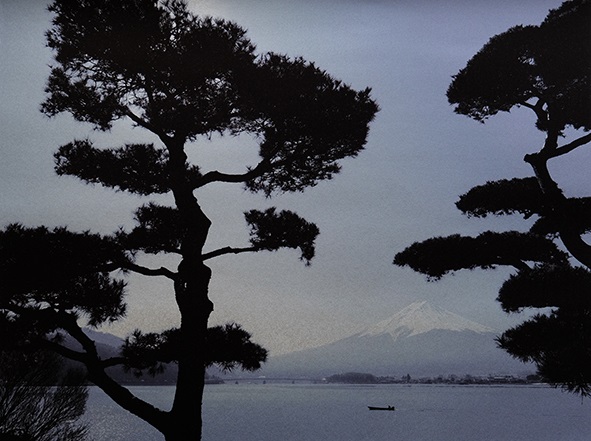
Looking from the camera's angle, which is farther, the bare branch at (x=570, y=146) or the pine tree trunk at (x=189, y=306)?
the bare branch at (x=570, y=146)

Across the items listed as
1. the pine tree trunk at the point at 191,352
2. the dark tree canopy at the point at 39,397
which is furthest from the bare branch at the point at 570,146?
the dark tree canopy at the point at 39,397

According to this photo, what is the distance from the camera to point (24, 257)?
18.3 feet

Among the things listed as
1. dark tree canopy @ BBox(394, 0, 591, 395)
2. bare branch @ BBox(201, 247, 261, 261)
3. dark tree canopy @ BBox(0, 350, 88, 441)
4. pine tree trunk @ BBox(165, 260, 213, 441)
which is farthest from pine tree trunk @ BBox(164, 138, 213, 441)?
dark tree canopy @ BBox(0, 350, 88, 441)

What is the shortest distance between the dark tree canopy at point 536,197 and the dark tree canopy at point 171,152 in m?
1.94

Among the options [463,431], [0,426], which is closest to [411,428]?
[463,431]

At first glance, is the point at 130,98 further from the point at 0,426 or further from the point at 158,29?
the point at 0,426

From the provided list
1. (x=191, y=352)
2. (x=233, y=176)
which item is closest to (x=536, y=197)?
(x=233, y=176)

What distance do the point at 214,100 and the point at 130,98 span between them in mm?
1261

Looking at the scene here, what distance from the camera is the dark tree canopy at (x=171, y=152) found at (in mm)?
5875

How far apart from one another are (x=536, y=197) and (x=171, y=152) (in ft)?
17.1

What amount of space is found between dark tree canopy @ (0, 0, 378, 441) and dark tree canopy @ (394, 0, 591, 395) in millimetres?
1939

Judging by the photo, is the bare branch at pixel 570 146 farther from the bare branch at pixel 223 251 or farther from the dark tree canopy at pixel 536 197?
the bare branch at pixel 223 251

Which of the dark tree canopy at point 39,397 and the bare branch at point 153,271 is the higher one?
the bare branch at point 153,271

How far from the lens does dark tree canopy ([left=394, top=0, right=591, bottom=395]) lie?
5.91 meters
